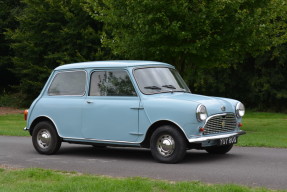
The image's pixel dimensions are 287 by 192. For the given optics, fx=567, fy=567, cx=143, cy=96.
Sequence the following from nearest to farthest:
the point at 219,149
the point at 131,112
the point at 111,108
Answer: the point at 131,112, the point at 111,108, the point at 219,149

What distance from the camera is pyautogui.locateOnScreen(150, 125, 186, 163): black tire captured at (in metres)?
10.0

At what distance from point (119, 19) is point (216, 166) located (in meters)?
12.2

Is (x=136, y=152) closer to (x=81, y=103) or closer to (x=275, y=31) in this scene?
(x=81, y=103)

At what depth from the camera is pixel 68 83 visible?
11828 millimetres

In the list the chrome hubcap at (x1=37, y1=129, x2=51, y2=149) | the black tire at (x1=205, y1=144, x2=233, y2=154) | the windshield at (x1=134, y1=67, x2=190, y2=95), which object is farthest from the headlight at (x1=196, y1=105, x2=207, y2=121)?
the chrome hubcap at (x1=37, y1=129, x2=51, y2=149)

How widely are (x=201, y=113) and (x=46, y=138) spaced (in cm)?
363

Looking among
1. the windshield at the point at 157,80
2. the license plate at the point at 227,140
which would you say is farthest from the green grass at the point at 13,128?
the license plate at the point at 227,140

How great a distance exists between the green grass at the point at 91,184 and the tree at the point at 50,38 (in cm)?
3003

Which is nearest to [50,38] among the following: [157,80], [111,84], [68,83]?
[68,83]

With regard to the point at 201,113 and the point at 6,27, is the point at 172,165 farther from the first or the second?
the point at 6,27

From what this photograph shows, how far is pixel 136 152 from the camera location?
12359 millimetres

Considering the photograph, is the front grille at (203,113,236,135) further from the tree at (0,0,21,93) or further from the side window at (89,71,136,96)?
the tree at (0,0,21,93)

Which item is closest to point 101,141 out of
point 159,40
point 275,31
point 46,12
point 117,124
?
point 117,124

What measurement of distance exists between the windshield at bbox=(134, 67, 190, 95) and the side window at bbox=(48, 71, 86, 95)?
133cm
